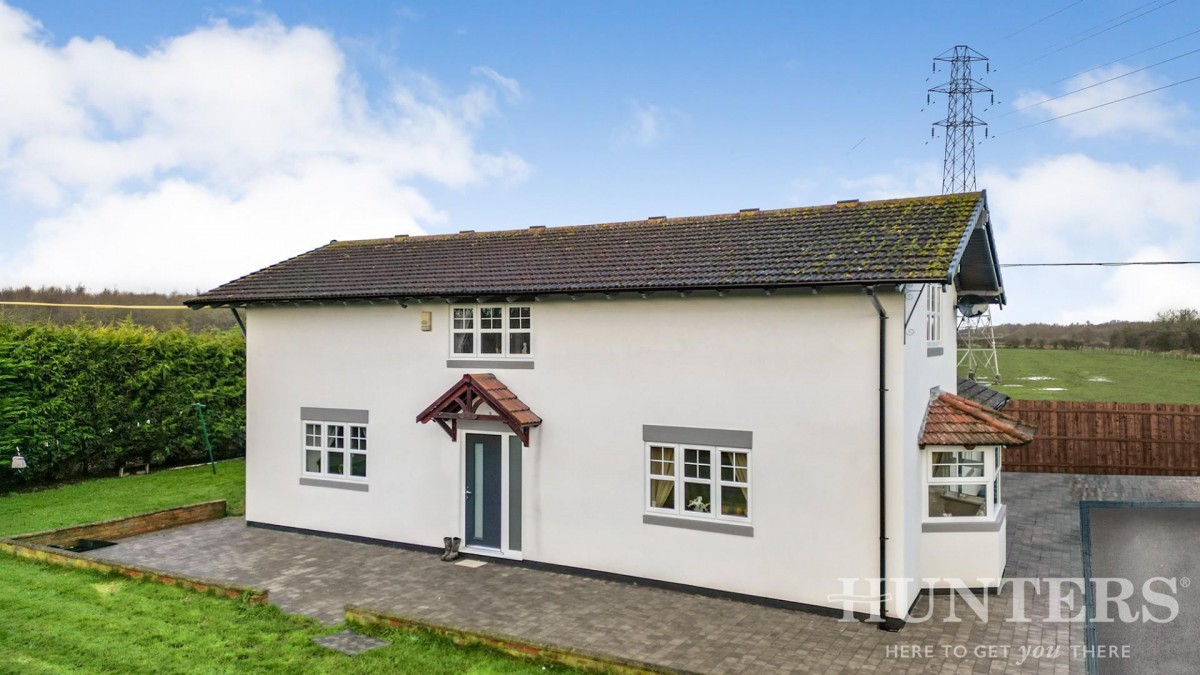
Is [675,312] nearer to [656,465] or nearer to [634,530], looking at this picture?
[656,465]

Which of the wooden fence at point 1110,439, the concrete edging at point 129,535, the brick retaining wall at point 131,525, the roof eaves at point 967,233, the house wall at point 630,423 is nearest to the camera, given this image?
the roof eaves at point 967,233

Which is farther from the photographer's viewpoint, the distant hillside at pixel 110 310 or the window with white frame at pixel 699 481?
the distant hillside at pixel 110 310

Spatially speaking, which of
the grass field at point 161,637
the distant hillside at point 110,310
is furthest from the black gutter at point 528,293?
the distant hillside at point 110,310

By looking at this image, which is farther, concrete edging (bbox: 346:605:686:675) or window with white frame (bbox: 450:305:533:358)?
window with white frame (bbox: 450:305:533:358)

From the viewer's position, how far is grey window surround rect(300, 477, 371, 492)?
14539 mm

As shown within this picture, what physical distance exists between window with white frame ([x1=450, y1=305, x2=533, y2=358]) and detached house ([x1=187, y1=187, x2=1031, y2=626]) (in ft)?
0.14

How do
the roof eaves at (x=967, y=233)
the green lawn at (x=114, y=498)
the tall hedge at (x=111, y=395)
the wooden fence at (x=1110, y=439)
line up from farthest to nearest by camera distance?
1. the wooden fence at (x=1110, y=439)
2. the tall hedge at (x=111, y=395)
3. the green lawn at (x=114, y=498)
4. the roof eaves at (x=967, y=233)

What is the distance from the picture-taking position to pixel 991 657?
9.02 meters

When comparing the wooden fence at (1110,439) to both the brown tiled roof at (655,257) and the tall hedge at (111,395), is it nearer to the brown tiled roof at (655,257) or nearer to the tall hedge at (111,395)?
the brown tiled roof at (655,257)

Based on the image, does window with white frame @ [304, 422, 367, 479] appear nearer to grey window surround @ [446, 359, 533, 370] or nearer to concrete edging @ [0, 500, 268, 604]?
grey window surround @ [446, 359, 533, 370]

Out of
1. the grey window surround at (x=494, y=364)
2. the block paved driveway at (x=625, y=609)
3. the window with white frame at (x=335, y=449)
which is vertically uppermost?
the grey window surround at (x=494, y=364)

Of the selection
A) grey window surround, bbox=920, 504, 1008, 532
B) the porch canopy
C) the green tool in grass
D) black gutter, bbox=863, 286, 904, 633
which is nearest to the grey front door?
the porch canopy

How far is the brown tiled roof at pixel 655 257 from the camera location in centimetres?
1077

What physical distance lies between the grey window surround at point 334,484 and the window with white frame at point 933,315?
10.4m
